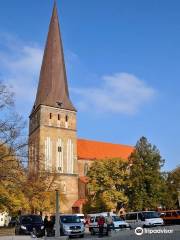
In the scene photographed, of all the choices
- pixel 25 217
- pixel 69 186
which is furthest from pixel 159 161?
pixel 25 217

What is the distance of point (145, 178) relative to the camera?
153 ft

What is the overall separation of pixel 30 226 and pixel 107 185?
1047 inches

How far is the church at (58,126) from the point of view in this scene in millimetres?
59094

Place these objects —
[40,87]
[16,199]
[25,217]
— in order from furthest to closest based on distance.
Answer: [40,87], [16,199], [25,217]

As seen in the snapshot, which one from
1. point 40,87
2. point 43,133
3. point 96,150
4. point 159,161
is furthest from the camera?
point 96,150

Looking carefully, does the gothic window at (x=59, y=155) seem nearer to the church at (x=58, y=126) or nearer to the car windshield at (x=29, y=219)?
the church at (x=58, y=126)

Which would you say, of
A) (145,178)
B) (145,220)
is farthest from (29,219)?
(145,178)

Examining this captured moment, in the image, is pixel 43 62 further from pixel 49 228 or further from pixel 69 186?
pixel 49 228

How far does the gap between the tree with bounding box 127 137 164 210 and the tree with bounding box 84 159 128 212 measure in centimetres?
162

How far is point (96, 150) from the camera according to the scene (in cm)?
7325

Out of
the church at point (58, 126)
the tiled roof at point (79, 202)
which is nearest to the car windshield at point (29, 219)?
the church at point (58, 126)

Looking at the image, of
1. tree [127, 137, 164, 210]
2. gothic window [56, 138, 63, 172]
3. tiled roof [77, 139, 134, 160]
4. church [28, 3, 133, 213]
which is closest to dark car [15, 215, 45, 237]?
tree [127, 137, 164, 210]

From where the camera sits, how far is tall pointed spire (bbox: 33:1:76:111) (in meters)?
63.1

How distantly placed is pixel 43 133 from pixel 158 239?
44581 mm
